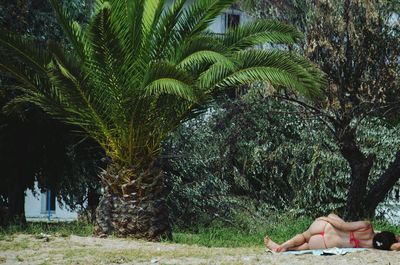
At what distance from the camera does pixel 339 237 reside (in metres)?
9.92

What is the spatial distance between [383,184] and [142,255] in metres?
7.52

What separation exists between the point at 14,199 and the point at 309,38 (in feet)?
Answer: 22.6

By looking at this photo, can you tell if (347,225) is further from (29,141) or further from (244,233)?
(29,141)

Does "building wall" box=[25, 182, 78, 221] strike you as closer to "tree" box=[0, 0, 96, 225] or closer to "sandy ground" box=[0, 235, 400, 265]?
"tree" box=[0, 0, 96, 225]

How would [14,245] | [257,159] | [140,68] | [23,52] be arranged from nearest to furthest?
[14,245] < [23,52] < [140,68] < [257,159]

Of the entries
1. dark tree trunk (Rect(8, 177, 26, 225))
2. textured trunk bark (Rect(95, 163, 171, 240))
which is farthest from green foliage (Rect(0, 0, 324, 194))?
dark tree trunk (Rect(8, 177, 26, 225))

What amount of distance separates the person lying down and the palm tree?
2.49 meters

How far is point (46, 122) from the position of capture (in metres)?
16.0

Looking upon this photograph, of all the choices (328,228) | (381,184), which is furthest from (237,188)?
(328,228)

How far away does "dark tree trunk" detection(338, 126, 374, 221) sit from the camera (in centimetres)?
1527

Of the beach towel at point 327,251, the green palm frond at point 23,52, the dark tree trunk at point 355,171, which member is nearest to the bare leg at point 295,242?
the beach towel at point 327,251

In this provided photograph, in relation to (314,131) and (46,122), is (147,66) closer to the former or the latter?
(46,122)

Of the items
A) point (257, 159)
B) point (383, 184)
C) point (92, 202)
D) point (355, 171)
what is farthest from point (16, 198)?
point (383, 184)

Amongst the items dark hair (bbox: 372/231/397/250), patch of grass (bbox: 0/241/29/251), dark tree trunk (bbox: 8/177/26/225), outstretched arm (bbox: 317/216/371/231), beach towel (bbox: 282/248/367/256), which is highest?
dark tree trunk (bbox: 8/177/26/225)
